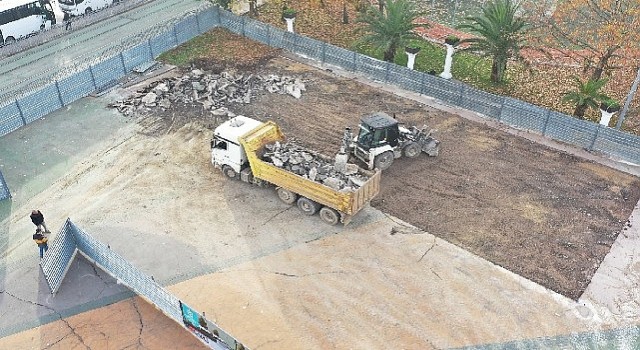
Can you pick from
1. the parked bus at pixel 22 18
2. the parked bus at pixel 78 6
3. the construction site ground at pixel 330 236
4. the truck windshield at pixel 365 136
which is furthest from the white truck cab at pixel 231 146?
the parked bus at pixel 78 6

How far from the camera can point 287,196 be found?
2130 cm

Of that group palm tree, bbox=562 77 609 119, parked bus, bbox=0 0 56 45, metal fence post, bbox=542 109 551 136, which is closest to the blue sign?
metal fence post, bbox=542 109 551 136

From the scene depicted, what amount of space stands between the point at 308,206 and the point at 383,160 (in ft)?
13.2

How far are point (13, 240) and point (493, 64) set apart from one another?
23.3 m

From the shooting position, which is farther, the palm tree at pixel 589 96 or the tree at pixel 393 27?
the tree at pixel 393 27

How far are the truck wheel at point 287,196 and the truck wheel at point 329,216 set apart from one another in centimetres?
127

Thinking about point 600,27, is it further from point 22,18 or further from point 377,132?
point 22,18

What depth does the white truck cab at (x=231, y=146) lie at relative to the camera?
854 inches

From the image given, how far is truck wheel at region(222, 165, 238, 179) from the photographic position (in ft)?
74.0

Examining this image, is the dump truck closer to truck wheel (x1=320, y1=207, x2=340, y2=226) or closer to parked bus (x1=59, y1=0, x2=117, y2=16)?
truck wheel (x1=320, y1=207, x2=340, y2=226)

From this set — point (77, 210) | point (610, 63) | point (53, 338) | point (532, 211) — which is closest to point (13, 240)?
point (77, 210)

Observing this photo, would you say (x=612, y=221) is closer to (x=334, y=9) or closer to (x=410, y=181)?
(x=410, y=181)

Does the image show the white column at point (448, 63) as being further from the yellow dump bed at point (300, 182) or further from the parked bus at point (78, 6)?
the parked bus at point (78, 6)

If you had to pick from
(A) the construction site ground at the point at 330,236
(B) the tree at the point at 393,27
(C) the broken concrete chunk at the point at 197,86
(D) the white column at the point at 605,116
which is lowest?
(A) the construction site ground at the point at 330,236
